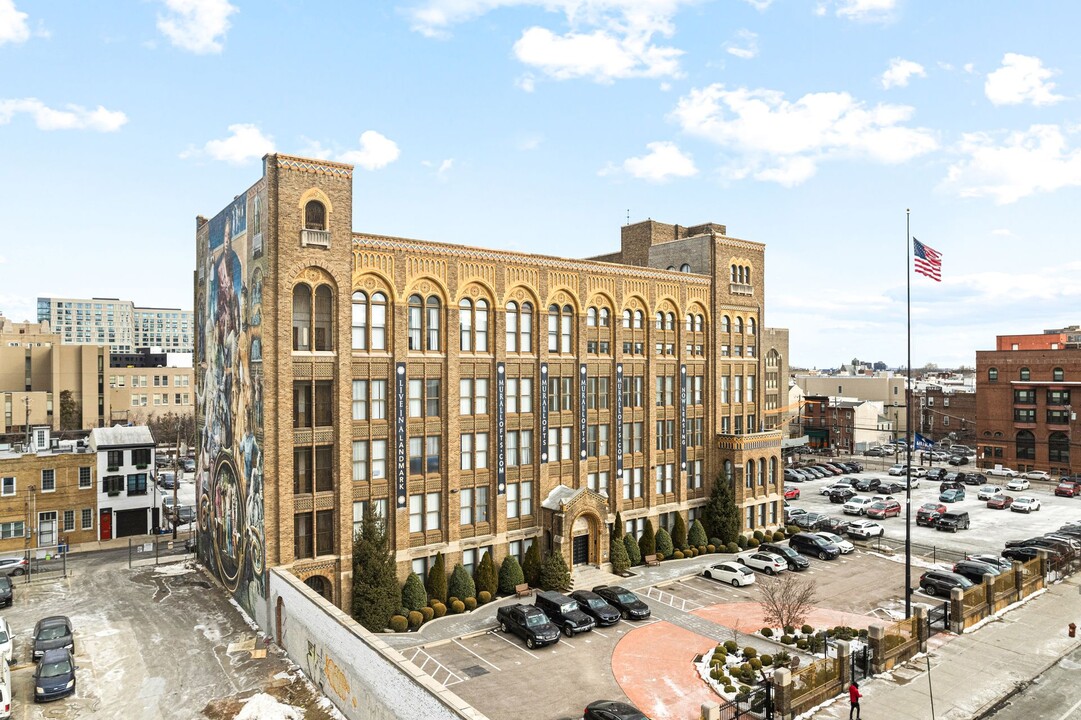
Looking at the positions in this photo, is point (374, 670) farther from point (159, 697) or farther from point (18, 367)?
point (18, 367)

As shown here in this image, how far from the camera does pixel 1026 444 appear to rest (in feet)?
306

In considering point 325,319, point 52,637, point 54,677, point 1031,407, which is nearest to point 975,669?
point 325,319

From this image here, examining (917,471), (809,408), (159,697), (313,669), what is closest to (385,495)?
(313,669)

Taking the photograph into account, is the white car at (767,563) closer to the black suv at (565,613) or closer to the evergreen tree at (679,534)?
the evergreen tree at (679,534)

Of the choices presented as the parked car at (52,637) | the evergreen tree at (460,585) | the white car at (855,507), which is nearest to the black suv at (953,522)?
the white car at (855,507)

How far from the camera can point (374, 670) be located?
79.9ft

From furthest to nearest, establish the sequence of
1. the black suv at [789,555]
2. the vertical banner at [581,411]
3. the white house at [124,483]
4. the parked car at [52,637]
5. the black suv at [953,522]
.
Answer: the black suv at [953,522] → the white house at [124,483] → the black suv at [789,555] → the vertical banner at [581,411] → the parked car at [52,637]

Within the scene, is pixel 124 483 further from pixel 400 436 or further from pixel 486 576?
pixel 486 576

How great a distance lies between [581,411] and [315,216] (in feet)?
69.8

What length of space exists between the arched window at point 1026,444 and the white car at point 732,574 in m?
67.8

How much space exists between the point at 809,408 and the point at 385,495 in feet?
322

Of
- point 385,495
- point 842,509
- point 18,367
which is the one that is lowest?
point 842,509

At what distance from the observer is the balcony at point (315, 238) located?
36.6 meters

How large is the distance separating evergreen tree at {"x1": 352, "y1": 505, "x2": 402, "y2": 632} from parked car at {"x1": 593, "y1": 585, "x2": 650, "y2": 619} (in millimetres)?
11659
